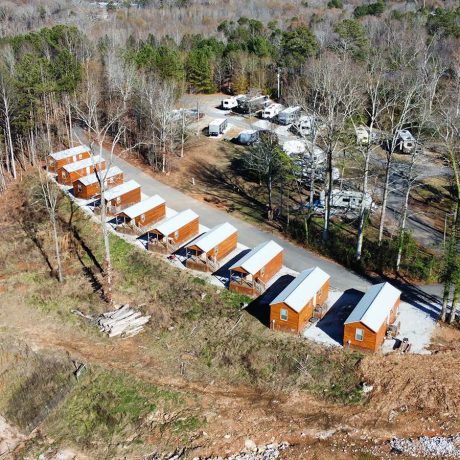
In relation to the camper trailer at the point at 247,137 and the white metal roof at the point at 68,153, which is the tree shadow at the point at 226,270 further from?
the camper trailer at the point at 247,137

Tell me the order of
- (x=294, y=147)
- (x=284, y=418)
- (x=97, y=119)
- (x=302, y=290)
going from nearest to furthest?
(x=284, y=418) < (x=302, y=290) < (x=294, y=147) < (x=97, y=119)

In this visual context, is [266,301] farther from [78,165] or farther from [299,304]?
[78,165]

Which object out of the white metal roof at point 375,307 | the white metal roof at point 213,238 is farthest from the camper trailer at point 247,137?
the white metal roof at point 375,307

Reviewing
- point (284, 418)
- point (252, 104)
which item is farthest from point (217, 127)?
point (284, 418)

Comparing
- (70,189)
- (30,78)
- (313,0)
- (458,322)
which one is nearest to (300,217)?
(458,322)

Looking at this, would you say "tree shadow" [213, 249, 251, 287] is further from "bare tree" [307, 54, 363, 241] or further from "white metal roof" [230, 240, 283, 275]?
"bare tree" [307, 54, 363, 241]

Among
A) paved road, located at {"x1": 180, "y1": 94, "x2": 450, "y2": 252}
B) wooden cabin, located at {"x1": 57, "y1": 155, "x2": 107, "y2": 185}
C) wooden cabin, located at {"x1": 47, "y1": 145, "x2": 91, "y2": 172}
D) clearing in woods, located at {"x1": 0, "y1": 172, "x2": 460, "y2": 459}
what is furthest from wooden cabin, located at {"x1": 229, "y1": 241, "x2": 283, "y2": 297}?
wooden cabin, located at {"x1": 47, "y1": 145, "x2": 91, "y2": 172}
